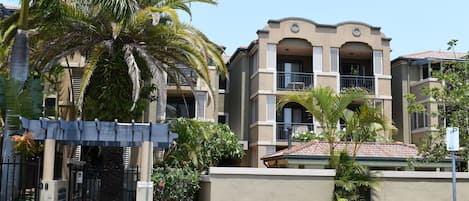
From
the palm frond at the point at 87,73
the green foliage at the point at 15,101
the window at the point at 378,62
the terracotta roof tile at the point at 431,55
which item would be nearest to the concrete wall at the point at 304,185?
the palm frond at the point at 87,73

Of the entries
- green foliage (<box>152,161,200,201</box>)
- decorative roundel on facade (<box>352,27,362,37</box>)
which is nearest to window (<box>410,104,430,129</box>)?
decorative roundel on facade (<box>352,27,362,37</box>)

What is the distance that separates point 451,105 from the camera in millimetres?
15984

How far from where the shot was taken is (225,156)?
27719 mm

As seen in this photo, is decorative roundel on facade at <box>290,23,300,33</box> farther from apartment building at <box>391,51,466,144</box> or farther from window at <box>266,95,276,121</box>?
apartment building at <box>391,51,466,144</box>

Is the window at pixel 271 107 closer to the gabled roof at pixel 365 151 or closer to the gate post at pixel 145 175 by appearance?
the gabled roof at pixel 365 151

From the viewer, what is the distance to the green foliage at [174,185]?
60.4ft

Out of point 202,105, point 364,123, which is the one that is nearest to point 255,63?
point 202,105

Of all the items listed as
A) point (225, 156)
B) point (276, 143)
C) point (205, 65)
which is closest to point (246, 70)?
point (276, 143)

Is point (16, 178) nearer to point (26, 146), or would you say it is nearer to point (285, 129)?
point (26, 146)

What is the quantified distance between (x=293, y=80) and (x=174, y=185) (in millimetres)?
15663

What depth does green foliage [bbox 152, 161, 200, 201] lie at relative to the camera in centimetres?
1841

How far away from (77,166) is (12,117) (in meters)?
4.22

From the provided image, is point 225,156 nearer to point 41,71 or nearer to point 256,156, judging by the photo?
point 256,156

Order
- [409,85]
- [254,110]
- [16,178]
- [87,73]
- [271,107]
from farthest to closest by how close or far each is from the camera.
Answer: [409,85], [254,110], [271,107], [87,73], [16,178]
